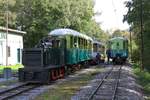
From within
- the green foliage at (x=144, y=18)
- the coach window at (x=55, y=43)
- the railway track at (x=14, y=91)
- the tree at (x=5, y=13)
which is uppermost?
the tree at (x=5, y=13)

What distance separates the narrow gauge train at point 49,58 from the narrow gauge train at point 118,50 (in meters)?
22.6

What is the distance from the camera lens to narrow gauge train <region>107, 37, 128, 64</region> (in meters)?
56.8

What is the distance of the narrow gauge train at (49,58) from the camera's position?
26250 millimetres

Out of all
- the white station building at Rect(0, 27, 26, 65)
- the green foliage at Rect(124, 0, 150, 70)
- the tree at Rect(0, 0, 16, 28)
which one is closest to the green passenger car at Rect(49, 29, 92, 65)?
the green foliage at Rect(124, 0, 150, 70)

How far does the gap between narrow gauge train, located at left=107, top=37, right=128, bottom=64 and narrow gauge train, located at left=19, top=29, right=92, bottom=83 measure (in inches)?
889

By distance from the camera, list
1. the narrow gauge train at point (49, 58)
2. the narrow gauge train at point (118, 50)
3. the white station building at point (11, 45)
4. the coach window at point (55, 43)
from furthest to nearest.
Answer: the narrow gauge train at point (118, 50) → the white station building at point (11, 45) → the coach window at point (55, 43) → the narrow gauge train at point (49, 58)

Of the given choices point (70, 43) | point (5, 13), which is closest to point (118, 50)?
point (5, 13)

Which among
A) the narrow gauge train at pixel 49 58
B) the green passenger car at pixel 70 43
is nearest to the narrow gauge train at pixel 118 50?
the green passenger car at pixel 70 43

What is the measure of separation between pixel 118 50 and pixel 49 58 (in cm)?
3034

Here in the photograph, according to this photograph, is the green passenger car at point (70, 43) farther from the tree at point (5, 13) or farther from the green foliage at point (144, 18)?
the tree at point (5, 13)

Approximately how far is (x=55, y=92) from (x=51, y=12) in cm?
5043

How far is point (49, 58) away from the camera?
27516mm

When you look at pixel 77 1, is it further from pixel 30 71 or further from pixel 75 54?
pixel 30 71

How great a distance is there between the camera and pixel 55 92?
22.3 m
